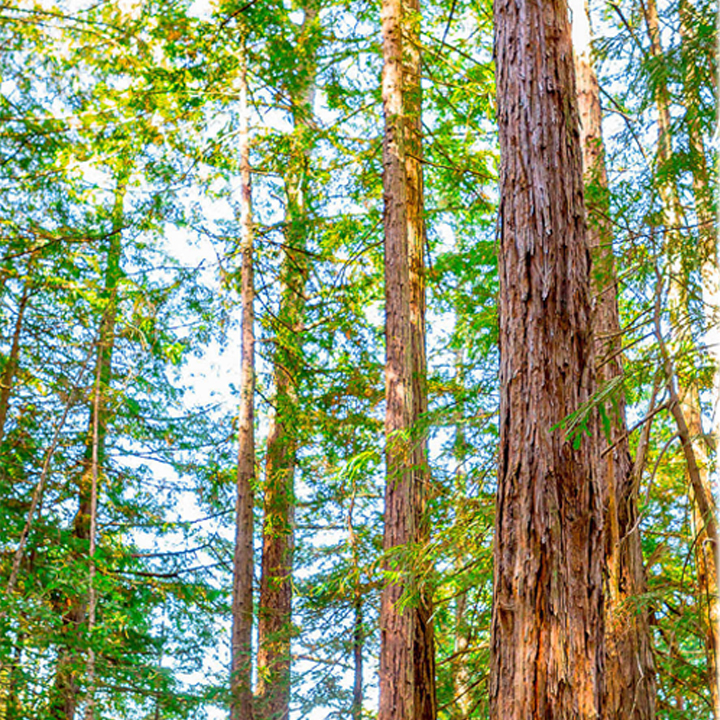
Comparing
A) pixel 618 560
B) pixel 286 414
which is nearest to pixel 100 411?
pixel 286 414

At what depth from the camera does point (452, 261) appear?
7.67m

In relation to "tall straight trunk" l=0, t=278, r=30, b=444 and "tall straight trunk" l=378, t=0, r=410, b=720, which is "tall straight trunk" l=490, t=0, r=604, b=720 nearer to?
"tall straight trunk" l=378, t=0, r=410, b=720

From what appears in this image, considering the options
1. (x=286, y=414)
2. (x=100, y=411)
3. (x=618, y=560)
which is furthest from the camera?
(x=100, y=411)

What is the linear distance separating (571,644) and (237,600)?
18.0 feet

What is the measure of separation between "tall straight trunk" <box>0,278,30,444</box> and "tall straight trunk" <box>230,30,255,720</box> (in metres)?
2.48

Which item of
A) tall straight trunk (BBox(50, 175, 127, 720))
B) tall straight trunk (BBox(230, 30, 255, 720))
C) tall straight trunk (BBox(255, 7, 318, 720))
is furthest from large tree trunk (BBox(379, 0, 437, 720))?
tall straight trunk (BBox(50, 175, 127, 720))

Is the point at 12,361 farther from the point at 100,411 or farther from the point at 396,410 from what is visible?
the point at 396,410

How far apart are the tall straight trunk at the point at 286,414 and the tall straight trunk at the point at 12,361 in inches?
115

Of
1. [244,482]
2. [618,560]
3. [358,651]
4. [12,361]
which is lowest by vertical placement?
[358,651]

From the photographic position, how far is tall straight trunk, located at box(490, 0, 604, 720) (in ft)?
10.5

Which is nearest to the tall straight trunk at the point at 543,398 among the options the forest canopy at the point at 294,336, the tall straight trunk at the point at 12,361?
the forest canopy at the point at 294,336

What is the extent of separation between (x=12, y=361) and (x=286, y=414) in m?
3.15

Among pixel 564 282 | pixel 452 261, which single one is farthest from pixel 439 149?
pixel 564 282

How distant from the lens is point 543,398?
3.47 metres
